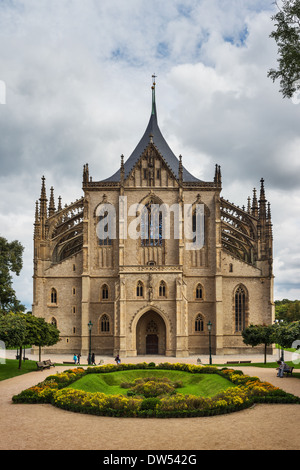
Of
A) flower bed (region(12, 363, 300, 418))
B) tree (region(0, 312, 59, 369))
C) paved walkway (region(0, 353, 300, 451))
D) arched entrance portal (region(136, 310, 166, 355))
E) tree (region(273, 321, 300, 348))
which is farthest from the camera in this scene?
arched entrance portal (region(136, 310, 166, 355))

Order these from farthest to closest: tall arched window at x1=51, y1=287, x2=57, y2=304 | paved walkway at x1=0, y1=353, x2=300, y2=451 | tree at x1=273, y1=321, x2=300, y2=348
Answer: tall arched window at x1=51, y1=287, x2=57, y2=304
tree at x1=273, y1=321, x2=300, y2=348
paved walkway at x1=0, y1=353, x2=300, y2=451

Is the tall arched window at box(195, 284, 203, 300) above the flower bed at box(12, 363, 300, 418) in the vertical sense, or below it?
above

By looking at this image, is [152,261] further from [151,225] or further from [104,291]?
[104,291]

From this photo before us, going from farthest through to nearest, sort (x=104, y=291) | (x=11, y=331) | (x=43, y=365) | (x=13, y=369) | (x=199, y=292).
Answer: (x=199, y=292)
(x=104, y=291)
(x=43, y=365)
(x=13, y=369)
(x=11, y=331)

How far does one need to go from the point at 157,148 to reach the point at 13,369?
34.4 metres

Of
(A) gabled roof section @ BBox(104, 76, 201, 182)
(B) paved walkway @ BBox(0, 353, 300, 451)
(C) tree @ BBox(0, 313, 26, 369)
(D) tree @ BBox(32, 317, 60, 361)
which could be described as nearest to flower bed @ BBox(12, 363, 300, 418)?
(B) paved walkway @ BBox(0, 353, 300, 451)

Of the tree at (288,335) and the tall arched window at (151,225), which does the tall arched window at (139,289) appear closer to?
the tall arched window at (151,225)

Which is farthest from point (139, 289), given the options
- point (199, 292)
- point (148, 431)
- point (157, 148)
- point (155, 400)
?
point (148, 431)

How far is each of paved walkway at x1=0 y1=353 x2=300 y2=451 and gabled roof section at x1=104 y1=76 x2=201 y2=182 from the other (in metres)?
40.9

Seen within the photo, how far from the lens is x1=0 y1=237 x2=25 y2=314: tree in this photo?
193 ft

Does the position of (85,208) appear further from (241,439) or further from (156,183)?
(241,439)

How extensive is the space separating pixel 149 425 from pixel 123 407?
247 centimetres

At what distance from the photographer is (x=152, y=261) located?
54.5 meters

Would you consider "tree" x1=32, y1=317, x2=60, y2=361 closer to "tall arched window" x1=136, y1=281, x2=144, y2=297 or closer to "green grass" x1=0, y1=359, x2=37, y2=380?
"green grass" x1=0, y1=359, x2=37, y2=380
